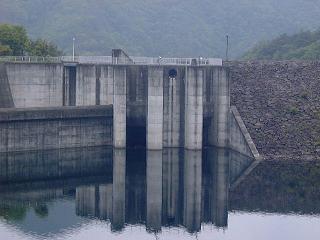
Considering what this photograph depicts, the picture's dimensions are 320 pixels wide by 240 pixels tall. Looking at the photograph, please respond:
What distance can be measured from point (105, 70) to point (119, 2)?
79945 millimetres

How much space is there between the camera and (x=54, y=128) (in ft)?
165

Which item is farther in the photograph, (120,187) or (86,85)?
(86,85)

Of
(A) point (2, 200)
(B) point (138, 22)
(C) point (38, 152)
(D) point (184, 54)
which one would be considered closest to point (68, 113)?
(C) point (38, 152)

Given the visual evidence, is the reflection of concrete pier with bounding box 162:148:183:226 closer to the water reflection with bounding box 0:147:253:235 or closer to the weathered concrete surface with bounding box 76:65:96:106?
the water reflection with bounding box 0:147:253:235

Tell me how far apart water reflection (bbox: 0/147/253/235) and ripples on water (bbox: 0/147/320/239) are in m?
0.05

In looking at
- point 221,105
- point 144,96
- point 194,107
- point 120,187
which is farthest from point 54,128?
point 221,105

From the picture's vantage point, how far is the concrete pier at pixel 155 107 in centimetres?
5100

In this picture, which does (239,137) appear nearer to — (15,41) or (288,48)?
(15,41)

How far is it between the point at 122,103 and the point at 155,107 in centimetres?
245

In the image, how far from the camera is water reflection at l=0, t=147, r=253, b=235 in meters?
36.4

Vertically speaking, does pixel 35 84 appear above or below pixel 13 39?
below

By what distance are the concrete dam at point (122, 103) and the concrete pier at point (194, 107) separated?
0.07 meters

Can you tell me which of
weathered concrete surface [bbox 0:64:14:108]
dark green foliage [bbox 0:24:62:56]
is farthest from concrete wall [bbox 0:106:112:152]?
dark green foliage [bbox 0:24:62:56]

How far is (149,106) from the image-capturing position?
5109 centimetres
